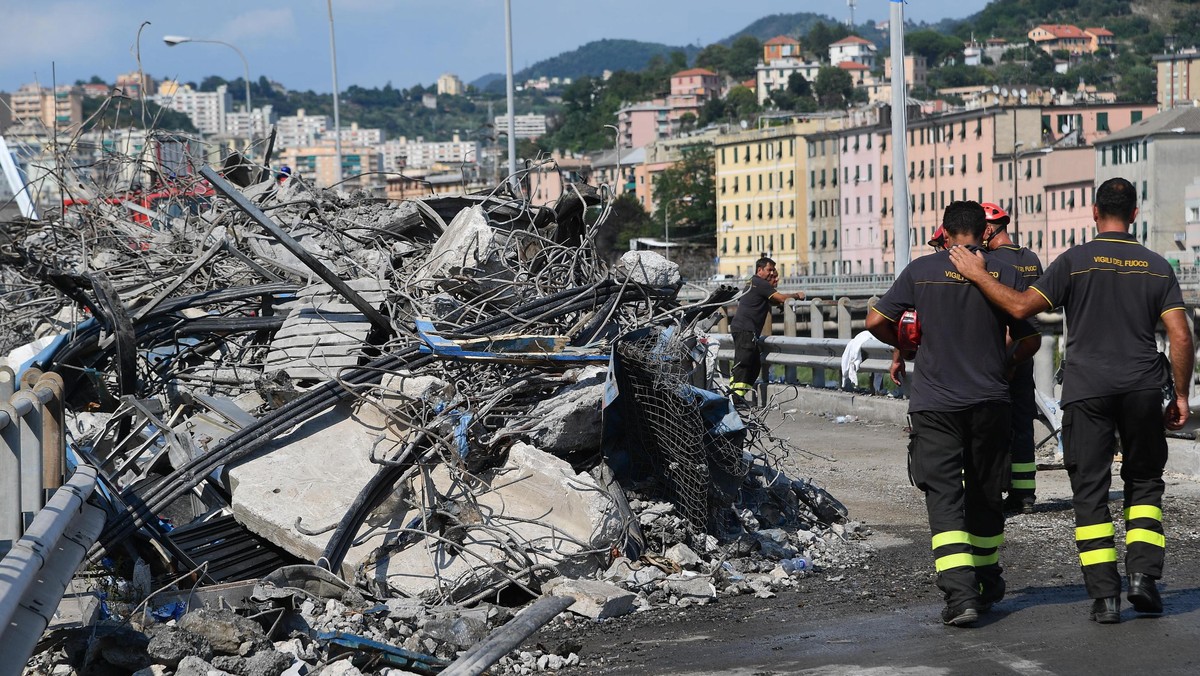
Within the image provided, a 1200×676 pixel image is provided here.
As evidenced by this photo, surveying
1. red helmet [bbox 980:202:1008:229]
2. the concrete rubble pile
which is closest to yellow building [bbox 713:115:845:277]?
the concrete rubble pile

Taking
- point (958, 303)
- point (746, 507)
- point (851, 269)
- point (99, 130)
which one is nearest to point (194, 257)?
point (99, 130)

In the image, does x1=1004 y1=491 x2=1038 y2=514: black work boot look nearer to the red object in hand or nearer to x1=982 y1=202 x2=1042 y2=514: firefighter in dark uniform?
x1=982 y1=202 x2=1042 y2=514: firefighter in dark uniform

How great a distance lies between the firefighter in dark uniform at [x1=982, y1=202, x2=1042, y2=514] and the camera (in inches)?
351

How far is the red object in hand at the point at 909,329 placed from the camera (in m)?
6.78

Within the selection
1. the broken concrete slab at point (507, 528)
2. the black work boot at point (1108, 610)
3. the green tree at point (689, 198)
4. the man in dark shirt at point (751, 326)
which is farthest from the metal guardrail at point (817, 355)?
the green tree at point (689, 198)

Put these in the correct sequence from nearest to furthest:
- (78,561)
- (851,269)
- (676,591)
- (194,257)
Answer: (78,561) → (676,591) → (194,257) → (851,269)

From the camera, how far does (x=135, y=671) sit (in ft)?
20.6

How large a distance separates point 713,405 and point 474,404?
152 centimetres

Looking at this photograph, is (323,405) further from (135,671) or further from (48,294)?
(48,294)

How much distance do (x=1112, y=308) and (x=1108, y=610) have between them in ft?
4.35

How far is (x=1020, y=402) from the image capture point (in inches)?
356

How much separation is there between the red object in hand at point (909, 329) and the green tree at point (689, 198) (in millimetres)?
146494

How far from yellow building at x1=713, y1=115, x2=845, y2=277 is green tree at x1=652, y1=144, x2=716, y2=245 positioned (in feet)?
38.1

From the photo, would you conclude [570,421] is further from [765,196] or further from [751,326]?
[765,196]
